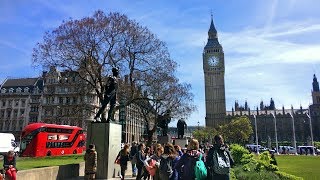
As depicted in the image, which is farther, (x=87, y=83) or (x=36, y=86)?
(x=36, y=86)

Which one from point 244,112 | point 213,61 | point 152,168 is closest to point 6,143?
point 152,168

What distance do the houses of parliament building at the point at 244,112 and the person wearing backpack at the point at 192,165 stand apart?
509 ft

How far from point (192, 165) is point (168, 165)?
890mm

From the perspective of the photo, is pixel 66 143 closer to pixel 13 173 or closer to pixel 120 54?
pixel 120 54

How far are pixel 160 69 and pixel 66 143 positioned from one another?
17.6 meters

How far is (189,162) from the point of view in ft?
25.5

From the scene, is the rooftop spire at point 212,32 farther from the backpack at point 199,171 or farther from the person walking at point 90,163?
the backpack at point 199,171

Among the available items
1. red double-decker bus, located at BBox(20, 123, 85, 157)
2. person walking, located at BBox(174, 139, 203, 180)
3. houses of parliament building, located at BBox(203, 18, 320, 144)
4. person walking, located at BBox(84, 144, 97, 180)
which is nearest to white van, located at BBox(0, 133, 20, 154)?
red double-decker bus, located at BBox(20, 123, 85, 157)

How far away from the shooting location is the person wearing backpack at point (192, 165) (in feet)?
25.1

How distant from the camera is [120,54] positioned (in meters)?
32.1

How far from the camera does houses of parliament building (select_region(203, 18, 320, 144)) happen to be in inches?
6181

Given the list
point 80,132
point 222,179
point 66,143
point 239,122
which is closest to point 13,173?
point 222,179

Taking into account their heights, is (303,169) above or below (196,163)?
below

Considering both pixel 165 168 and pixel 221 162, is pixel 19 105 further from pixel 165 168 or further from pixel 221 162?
pixel 221 162
